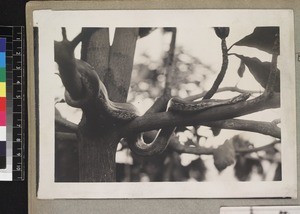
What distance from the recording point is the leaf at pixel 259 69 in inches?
22.8

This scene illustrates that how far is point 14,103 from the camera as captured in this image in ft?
1.90

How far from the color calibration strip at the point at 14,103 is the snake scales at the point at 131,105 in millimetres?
75

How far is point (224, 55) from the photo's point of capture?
579mm

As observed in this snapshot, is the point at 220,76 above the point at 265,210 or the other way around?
above

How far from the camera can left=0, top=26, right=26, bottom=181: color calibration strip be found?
0.58 m

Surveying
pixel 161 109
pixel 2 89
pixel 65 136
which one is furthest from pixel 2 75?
pixel 161 109

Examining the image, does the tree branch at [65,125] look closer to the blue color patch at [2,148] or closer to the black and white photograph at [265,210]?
the blue color patch at [2,148]

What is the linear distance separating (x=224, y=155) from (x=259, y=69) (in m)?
0.14

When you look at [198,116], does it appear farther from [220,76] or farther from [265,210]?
[265,210]

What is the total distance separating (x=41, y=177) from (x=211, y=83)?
0.28m

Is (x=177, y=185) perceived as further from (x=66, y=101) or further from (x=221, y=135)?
(x=66, y=101)

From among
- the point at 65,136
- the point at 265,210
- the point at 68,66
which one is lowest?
the point at 265,210

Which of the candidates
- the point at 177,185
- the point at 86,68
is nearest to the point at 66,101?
the point at 86,68

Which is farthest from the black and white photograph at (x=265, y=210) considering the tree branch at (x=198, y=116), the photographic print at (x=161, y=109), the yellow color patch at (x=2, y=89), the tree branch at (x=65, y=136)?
the yellow color patch at (x=2, y=89)
